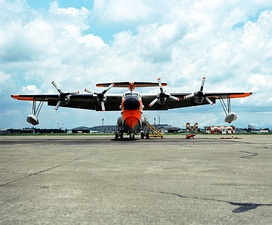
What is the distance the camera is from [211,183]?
630cm

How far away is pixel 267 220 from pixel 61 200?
2.95m

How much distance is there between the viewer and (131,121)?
30.4 meters

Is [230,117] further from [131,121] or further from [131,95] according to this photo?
[131,95]

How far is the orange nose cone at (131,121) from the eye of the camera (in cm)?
3025

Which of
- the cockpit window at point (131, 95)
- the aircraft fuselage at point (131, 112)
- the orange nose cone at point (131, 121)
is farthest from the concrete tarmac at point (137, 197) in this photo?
the cockpit window at point (131, 95)

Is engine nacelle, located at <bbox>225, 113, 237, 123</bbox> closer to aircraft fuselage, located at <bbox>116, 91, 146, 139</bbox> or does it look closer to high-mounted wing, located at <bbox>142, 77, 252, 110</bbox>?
high-mounted wing, located at <bbox>142, 77, 252, 110</bbox>

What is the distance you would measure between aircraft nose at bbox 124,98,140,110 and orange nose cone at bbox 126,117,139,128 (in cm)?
113

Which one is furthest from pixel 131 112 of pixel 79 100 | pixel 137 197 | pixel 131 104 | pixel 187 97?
pixel 137 197

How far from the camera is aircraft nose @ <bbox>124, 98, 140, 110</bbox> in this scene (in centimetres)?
2958

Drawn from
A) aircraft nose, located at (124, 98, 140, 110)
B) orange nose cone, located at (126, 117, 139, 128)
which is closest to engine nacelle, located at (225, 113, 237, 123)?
orange nose cone, located at (126, 117, 139, 128)

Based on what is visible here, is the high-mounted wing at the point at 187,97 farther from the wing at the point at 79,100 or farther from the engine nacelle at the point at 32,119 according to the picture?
the engine nacelle at the point at 32,119

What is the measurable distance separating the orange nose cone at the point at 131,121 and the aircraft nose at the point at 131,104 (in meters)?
1.13

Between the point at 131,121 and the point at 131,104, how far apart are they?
1.84 m

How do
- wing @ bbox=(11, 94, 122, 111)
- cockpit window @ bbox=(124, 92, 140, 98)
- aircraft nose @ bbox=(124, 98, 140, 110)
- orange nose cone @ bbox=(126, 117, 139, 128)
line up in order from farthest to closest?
wing @ bbox=(11, 94, 122, 111), cockpit window @ bbox=(124, 92, 140, 98), orange nose cone @ bbox=(126, 117, 139, 128), aircraft nose @ bbox=(124, 98, 140, 110)
